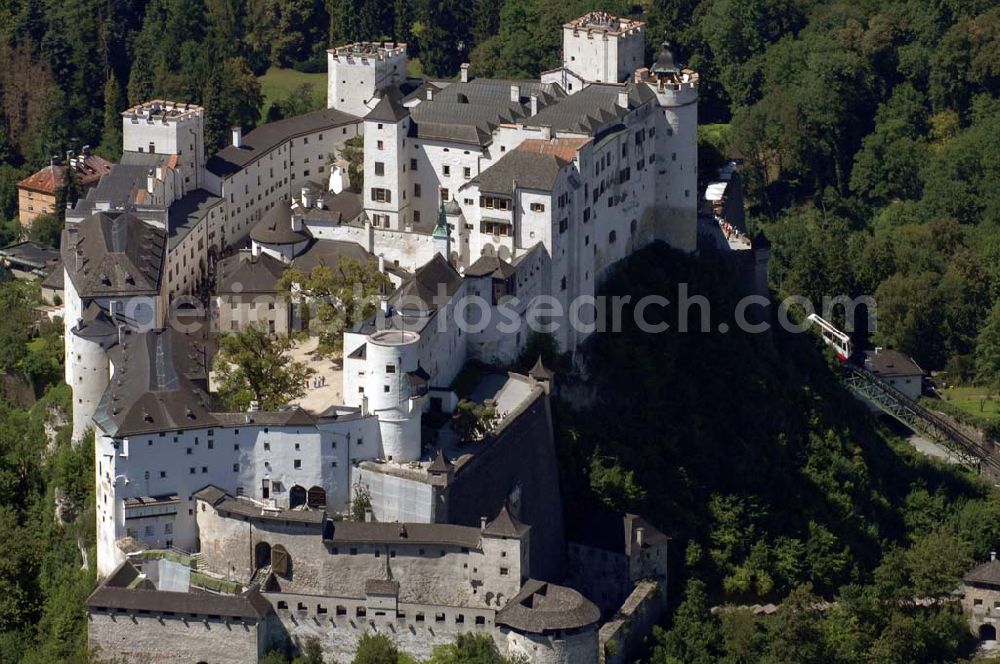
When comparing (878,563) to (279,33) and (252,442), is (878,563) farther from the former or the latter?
(279,33)

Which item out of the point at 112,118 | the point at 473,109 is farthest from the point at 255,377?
the point at 112,118

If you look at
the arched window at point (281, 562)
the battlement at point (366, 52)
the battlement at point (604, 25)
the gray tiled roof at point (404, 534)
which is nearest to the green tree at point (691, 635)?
the gray tiled roof at point (404, 534)

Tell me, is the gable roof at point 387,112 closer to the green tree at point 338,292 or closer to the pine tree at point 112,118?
the green tree at point 338,292

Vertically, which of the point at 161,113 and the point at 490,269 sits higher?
the point at 161,113

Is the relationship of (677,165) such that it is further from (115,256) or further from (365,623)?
(365,623)

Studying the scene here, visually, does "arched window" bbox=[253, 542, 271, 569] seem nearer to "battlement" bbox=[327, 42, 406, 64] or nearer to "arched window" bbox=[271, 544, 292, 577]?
"arched window" bbox=[271, 544, 292, 577]

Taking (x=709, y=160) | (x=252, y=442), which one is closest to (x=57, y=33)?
(x=709, y=160)

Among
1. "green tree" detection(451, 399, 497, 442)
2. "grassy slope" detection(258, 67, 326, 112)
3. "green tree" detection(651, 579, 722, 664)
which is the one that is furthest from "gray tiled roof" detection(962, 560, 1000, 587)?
"grassy slope" detection(258, 67, 326, 112)
